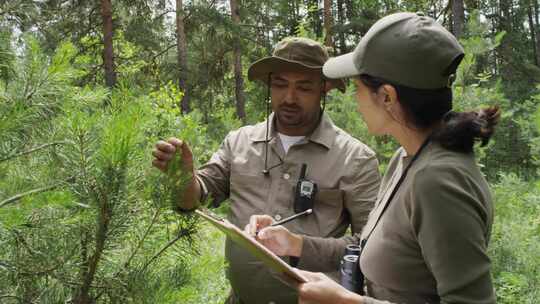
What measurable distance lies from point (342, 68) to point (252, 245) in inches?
28.2

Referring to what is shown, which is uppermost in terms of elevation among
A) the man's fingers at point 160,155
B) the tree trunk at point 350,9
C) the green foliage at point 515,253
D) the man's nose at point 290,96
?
the tree trunk at point 350,9

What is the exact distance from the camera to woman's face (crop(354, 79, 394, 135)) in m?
1.54

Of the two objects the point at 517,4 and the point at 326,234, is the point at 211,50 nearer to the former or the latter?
the point at 326,234

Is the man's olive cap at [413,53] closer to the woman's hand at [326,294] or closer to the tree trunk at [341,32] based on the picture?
the woman's hand at [326,294]

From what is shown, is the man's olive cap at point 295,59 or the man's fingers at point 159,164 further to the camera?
the man's olive cap at point 295,59

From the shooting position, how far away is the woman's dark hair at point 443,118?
138 cm

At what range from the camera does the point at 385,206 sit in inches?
60.5

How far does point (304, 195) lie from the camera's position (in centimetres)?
241

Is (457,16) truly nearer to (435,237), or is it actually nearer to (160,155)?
(435,237)

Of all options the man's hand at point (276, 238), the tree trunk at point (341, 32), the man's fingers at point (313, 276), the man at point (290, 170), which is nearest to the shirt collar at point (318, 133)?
the man at point (290, 170)

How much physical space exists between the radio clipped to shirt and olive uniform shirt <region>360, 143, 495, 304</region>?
2.95 feet

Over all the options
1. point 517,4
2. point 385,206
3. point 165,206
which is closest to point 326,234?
point 385,206

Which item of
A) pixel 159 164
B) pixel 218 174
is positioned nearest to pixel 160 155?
pixel 159 164

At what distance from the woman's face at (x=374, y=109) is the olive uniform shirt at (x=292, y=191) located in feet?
2.80
